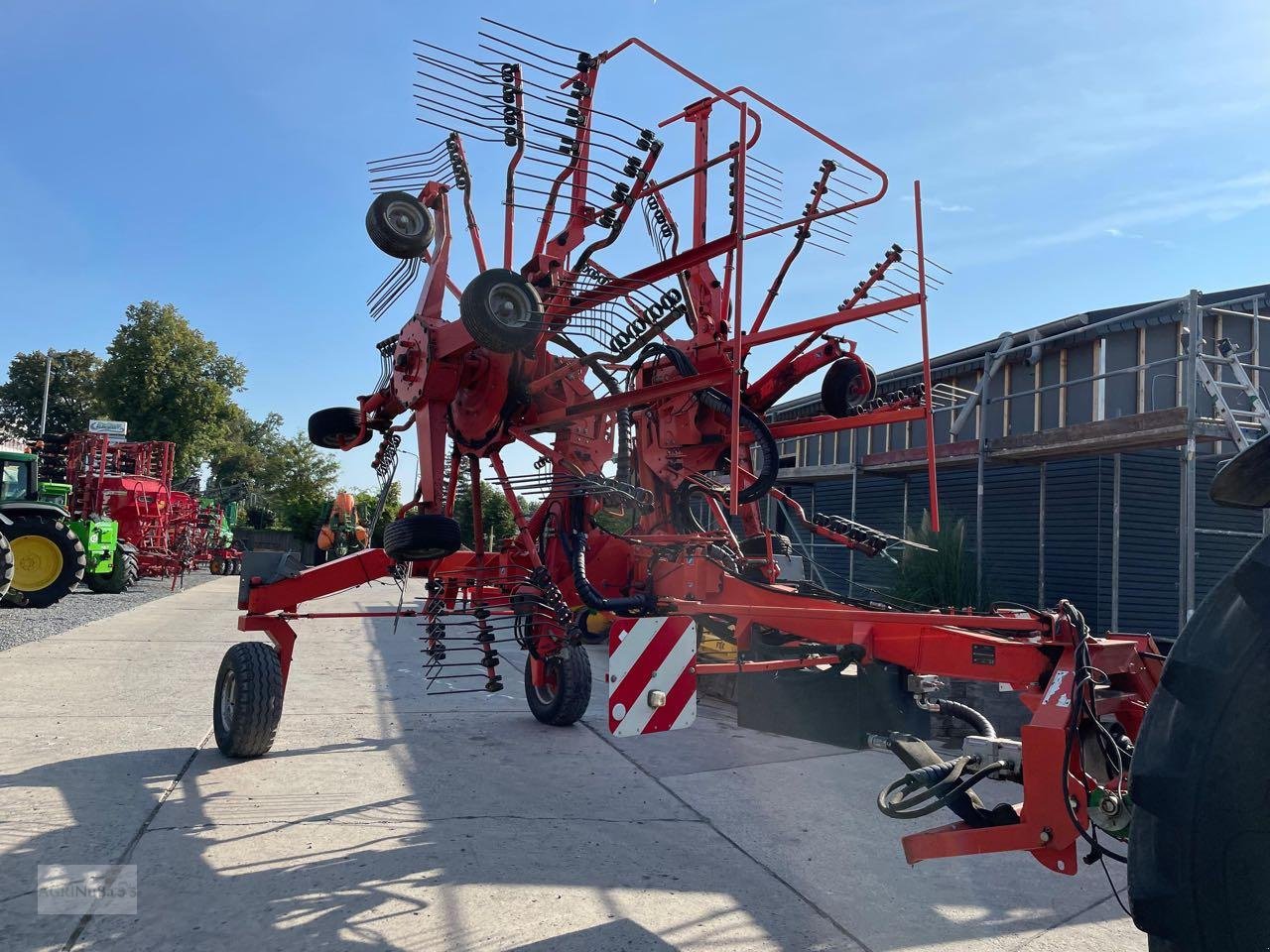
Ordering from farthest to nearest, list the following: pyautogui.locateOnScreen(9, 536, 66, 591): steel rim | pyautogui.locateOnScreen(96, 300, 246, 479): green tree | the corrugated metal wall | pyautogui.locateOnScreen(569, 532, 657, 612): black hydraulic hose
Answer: pyautogui.locateOnScreen(96, 300, 246, 479): green tree < pyautogui.locateOnScreen(9, 536, 66, 591): steel rim < the corrugated metal wall < pyautogui.locateOnScreen(569, 532, 657, 612): black hydraulic hose

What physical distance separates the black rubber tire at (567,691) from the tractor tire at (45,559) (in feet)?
35.1

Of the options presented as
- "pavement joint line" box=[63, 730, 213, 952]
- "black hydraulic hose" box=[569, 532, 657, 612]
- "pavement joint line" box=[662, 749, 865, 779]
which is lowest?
"pavement joint line" box=[662, 749, 865, 779]

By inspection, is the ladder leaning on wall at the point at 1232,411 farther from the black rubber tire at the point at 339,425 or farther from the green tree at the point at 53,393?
the green tree at the point at 53,393

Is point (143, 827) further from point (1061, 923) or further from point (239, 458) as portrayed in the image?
point (239, 458)

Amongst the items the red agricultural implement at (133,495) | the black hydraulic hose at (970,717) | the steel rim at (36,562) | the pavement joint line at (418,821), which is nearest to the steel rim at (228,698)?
the pavement joint line at (418,821)

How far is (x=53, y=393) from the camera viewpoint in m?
44.5

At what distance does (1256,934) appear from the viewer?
5.53 feet

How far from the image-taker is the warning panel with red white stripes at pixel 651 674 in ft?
11.6

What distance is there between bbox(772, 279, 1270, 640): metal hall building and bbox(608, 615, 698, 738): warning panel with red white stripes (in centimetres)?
505

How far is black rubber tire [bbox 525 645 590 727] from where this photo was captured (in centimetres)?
672

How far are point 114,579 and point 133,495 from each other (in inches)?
89.1

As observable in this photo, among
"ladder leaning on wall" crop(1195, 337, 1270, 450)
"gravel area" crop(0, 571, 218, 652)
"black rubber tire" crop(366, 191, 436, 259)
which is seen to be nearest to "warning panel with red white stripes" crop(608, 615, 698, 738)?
"black rubber tire" crop(366, 191, 436, 259)

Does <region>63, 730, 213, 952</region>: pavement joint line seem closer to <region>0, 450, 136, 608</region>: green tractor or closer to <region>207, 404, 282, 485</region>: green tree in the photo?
<region>0, 450, 136, 608</region>: green tractor

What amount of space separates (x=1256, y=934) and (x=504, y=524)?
20.4 feet
